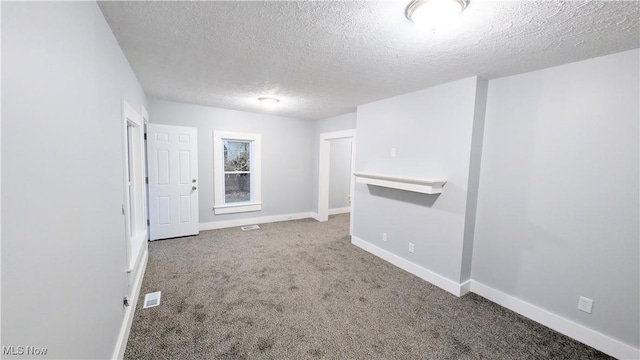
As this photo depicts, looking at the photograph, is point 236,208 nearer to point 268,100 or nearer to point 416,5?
point 268,100

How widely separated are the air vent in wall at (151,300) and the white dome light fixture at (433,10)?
3.21m

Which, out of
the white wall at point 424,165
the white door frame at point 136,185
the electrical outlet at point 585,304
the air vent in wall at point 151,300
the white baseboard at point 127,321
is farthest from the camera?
the white door frame at point 136,185

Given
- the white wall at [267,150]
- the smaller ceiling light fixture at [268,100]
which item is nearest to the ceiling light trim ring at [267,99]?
the smaller ceiling light fixture at [268,100]

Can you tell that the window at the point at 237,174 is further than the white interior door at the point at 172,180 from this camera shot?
Yes

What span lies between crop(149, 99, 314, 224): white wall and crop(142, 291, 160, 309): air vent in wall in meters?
2.21

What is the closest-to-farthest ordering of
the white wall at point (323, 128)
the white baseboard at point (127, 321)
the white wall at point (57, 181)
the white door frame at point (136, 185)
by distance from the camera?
the white wall at point (57, 181)
the white baseboard at point (127, 321)
the white door frame at point (136, 185)
the white wall at point (323, 128)

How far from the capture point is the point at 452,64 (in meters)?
2.24

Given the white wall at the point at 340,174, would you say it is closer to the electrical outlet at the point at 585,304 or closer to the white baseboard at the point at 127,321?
the white baseboard at the point at 127,321

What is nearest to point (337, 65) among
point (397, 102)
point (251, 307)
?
point (397, 102)

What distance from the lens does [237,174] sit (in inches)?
207

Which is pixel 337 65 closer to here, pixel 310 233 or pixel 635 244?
pixel 635 244

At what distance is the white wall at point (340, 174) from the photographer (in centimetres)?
630

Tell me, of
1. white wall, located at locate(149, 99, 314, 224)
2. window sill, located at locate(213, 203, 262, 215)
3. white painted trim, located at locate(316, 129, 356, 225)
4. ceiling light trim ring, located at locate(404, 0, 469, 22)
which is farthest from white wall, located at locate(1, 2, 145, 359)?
white painted trim, located at locate(316, 129, 356, 225)

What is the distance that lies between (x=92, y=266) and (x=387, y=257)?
10.5ft
